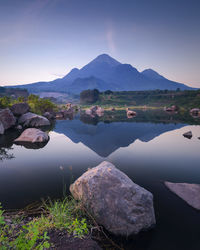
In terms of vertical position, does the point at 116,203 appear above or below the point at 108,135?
above

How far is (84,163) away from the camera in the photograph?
11305mm

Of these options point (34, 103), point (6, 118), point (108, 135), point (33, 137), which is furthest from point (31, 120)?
point (108, 135)

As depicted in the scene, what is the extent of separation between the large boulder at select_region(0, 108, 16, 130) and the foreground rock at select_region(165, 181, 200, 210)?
→ 2543cm

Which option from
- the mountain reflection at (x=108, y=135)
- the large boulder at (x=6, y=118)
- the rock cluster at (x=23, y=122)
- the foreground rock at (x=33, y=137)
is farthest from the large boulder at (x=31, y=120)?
the foreground rock at (x=33, y=137)

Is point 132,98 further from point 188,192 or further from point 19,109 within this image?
point 188,192

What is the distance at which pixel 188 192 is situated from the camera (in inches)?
283

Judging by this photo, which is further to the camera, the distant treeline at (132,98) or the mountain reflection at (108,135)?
the distant treeline at (132,98)

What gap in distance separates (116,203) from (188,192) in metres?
4.50

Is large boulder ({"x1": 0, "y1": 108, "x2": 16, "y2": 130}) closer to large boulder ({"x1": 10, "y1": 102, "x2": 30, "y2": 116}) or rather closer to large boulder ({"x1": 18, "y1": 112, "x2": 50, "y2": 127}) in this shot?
large boulder ({"x1": 18, "y1": 112, "x2": 50, "y2": 127})

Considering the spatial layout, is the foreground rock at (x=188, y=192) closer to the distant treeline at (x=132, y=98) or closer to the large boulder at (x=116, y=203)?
the large boulder at (x=116, y=203)

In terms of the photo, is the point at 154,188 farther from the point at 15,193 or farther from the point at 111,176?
the point at 15,193

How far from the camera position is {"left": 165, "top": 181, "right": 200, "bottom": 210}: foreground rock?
6596mm

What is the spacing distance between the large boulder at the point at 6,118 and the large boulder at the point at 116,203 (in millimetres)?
23701

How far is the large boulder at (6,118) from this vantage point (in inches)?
930
